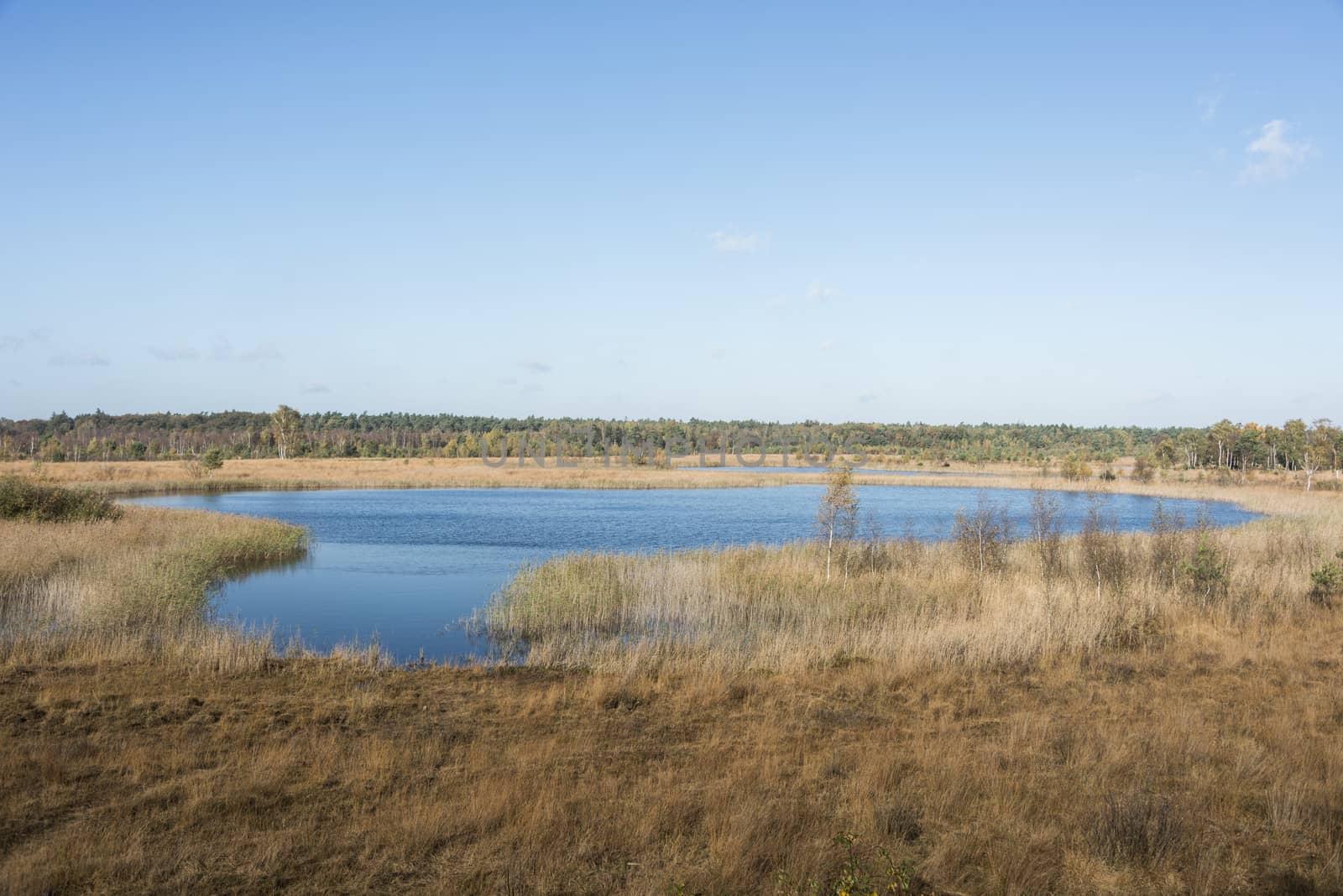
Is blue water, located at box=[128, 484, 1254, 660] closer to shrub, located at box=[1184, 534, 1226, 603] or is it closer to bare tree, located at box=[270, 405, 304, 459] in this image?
shrub, located at box=[1184, 534, 1226, 603]

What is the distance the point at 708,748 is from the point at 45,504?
25.8 metres

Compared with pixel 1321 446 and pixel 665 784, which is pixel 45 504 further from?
pixel 1321 446

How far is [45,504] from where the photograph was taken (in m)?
25.2

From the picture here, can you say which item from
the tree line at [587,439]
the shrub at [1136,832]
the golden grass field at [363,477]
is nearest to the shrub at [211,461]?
the golden grass field at [363,477]

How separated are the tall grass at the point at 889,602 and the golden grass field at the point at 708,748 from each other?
10 cm

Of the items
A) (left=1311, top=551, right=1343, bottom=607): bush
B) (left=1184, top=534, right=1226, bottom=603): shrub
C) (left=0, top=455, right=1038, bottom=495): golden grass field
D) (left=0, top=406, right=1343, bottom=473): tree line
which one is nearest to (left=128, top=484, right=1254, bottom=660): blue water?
(left=0, top=455, right=1038, bottom=495): golden grass field

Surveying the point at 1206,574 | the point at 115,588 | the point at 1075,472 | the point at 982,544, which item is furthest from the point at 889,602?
the point at 1075,472

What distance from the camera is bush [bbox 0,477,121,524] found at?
24453 mm

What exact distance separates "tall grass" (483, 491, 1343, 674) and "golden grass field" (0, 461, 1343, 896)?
0.10 m

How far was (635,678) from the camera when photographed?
11609mm

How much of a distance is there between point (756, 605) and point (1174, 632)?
300 inches

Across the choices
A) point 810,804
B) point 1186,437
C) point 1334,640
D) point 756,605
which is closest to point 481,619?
point 756,605

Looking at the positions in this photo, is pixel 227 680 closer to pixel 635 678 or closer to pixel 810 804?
pixel 635 678

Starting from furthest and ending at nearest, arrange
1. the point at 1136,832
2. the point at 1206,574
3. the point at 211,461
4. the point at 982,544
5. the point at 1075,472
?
the point at 1075,472, the point at 211,461, the point at 982,544, the point at 1206,574, the point at 1136,832
